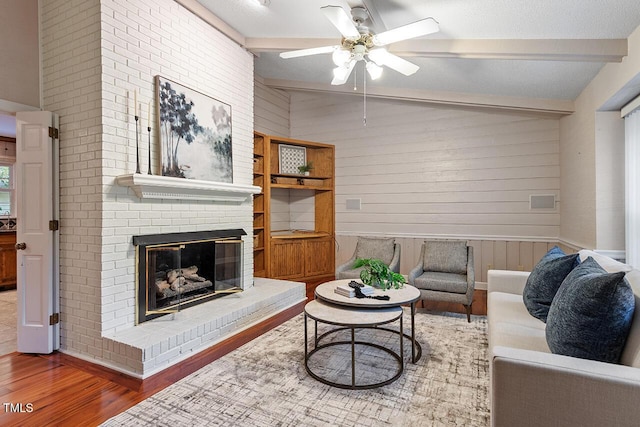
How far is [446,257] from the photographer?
430cm

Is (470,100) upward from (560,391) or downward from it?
upward

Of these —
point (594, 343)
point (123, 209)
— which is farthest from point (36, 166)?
point (594, 343)

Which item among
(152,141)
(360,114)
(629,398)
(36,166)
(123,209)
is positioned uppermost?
(360,114)

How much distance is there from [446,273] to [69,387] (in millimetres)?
3864

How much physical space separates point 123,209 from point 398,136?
4.18 m

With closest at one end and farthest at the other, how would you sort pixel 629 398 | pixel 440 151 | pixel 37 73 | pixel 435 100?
pixel 629 398 < pixel 37 73 < pixel 435 100 < pixel 440 151

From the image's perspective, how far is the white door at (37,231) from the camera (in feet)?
9.39

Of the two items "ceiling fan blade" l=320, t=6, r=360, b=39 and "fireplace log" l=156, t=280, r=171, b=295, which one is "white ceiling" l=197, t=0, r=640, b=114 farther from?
"fireplace log" l=156, t=280, r=171, b=295

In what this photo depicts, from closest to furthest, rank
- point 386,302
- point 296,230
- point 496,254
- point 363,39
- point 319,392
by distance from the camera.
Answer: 1. point 319,392
2. point 386,302
3. point 363,39
4. point 496,254
5. point 296,230

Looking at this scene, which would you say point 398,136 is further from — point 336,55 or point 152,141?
point 152,141

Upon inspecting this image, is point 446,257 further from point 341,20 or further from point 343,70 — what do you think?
point 341,20

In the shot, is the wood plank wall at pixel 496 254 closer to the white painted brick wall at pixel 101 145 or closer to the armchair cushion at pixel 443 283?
the armchair cushion at pixel 443 283

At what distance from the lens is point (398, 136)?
554cm

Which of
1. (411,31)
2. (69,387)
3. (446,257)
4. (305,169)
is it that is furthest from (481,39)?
(69,387)
